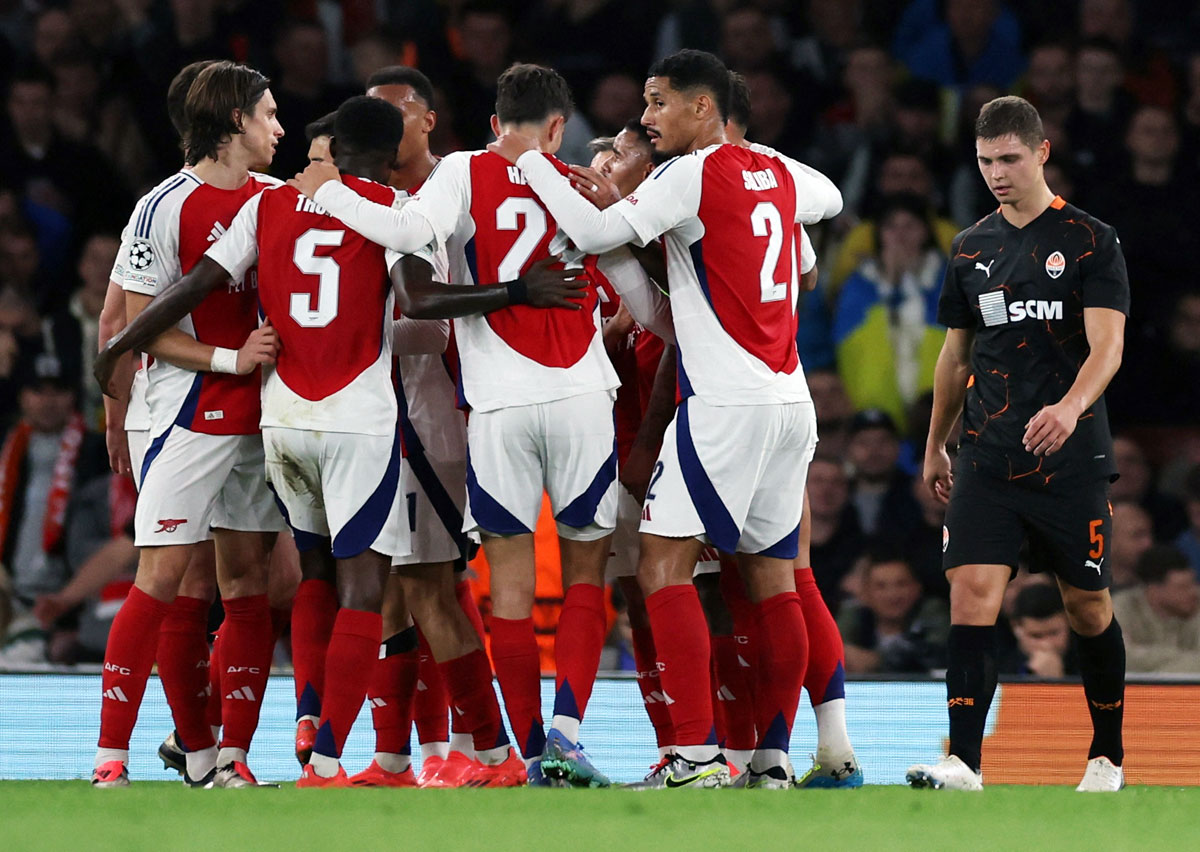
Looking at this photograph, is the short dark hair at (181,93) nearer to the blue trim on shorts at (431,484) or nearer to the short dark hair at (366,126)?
the short dark hair at (366,126)

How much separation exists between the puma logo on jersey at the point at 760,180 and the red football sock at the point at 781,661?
1.29 metres

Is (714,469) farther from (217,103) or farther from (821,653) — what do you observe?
(217,103)

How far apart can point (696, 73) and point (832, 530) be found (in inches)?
172

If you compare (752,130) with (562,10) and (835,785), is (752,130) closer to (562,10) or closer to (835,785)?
(562,10)

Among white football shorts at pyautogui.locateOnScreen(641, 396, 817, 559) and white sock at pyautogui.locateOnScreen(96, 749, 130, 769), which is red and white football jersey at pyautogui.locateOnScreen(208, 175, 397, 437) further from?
white sock at pyautogui.locateOnScreen(96, 749, 130, 769)

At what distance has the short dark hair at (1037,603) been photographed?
333 inches

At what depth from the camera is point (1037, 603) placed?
8469mm

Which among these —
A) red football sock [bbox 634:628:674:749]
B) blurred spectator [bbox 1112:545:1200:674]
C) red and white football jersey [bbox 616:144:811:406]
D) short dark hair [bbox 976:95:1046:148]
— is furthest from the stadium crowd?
red and white football jersey [bbox 616:144:811:406]

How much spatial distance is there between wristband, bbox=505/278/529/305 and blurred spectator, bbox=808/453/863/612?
4.33 m

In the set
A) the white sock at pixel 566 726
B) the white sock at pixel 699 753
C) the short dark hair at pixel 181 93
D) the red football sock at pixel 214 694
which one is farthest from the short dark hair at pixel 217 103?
the white sock at pixel 699 753

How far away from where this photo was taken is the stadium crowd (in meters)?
9.11

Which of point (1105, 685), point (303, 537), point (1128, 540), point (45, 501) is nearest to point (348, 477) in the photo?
point (303, 537)

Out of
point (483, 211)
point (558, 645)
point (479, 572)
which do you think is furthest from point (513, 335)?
point (479, 572)

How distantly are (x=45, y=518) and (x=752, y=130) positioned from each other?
4.84 m
